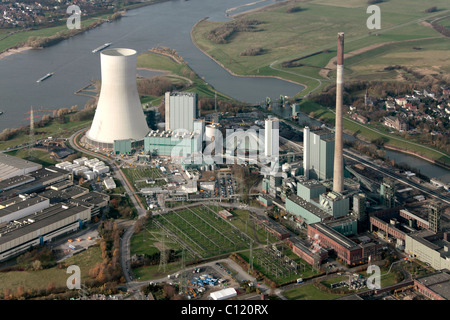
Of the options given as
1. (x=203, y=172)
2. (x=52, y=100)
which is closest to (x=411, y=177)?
(x=203, y=172)

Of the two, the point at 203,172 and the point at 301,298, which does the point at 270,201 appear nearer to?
the point at 203,172

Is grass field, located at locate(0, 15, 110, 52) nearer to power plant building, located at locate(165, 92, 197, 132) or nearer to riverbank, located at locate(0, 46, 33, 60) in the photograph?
riverbank, located at locate(0, 46, 33, 60)

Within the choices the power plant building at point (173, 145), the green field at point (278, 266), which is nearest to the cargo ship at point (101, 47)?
the power plant building at point (173, 145)

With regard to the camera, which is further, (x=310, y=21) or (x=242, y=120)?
(x=310, y=21)

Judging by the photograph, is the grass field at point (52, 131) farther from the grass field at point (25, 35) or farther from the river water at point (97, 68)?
the grass field at point (25, 35)

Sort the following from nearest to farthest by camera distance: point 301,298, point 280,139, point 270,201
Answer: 1. point 301,298
2. point 270,201
3. point 280,139

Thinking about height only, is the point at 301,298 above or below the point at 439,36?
below

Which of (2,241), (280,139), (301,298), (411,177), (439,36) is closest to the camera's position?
(301,298)

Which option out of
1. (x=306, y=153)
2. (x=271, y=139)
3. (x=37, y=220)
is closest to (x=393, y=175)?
(x=306, y=153)
